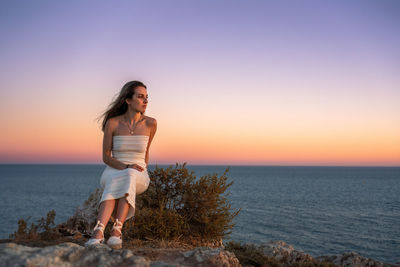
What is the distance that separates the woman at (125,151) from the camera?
4.99 meters

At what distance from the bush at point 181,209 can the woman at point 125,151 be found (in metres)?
0.82

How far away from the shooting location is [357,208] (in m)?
48.3

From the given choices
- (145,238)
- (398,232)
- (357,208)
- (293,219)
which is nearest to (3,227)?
(293,219)

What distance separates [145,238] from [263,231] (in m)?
27.4

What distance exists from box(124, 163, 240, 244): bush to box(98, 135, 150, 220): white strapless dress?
978mm

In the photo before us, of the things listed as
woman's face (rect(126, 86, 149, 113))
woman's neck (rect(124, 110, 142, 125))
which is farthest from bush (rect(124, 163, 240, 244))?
woman's face (rect(126, 86, 149, 113))

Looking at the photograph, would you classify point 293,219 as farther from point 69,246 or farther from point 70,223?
point 69,246

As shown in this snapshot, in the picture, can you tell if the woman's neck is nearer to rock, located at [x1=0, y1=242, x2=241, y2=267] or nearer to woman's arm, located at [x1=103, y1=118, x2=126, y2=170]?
woman's arm, located at [x1=103, y1=118, x2=126, y2=170]

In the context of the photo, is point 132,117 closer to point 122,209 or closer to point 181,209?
point 122,209

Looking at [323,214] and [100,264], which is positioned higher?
[100,264]

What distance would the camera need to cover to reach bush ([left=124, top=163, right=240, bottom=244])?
6055mm

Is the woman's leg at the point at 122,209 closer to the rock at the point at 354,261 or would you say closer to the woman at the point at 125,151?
the woman at the point at 125,151

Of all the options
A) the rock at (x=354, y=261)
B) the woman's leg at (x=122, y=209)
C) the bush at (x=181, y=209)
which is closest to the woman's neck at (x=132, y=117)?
the woman's leg at (x=122, y=209)

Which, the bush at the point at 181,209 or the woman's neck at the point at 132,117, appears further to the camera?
the bush at the point at 181,209
